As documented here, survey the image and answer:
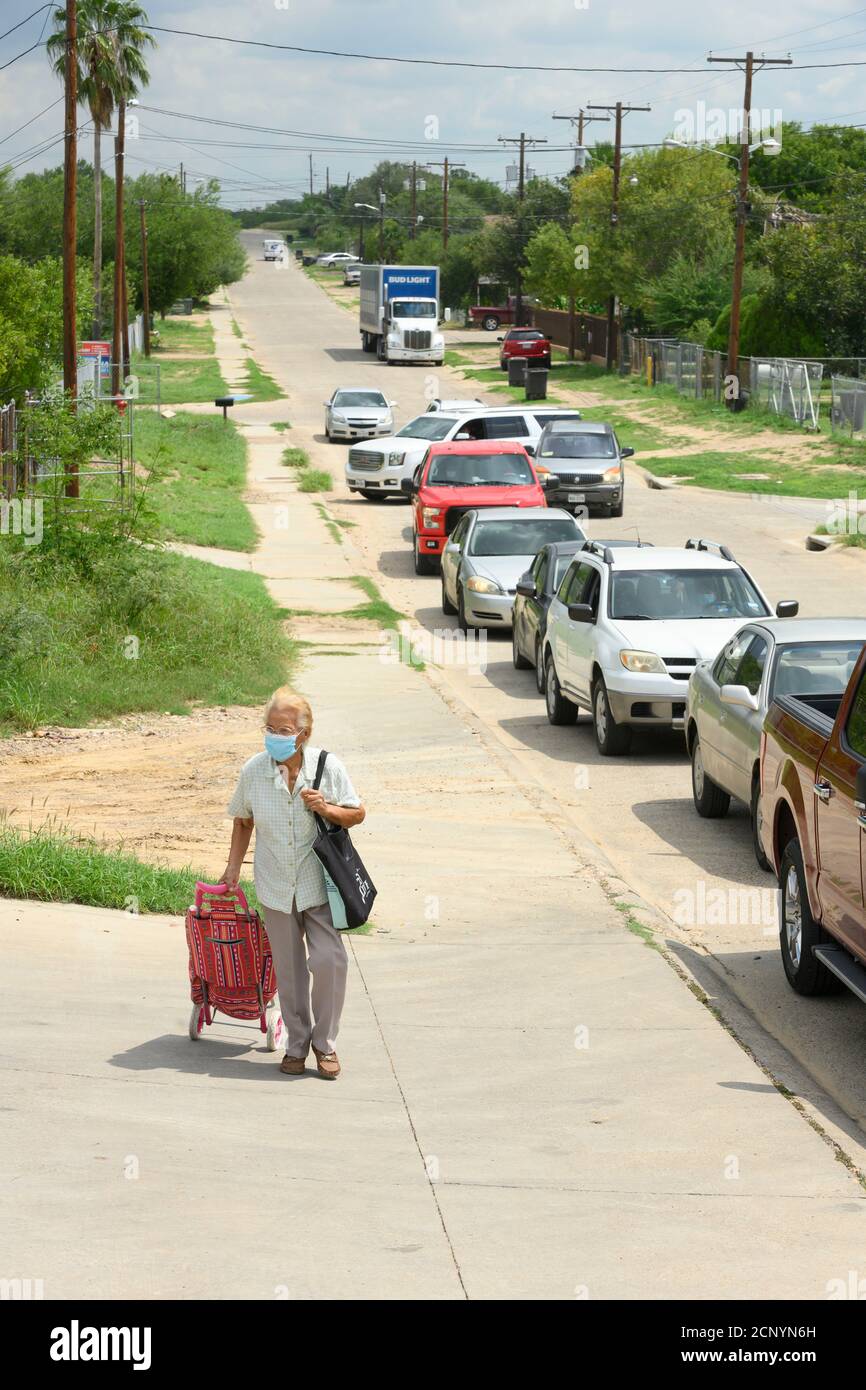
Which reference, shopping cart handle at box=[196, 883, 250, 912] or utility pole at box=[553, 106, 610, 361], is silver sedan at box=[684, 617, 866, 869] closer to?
shopping cart handle at box=[196, 883, 250, 912]

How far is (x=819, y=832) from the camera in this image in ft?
26.5

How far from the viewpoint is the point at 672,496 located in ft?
125

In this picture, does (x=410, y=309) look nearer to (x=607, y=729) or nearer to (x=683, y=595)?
(x=683, y=595)

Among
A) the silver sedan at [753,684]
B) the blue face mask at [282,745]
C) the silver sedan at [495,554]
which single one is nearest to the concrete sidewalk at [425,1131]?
the blue face mask at [282,745]

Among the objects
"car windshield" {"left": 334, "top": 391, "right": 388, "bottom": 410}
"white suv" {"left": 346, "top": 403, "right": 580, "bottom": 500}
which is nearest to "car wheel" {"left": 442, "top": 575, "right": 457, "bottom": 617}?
"white suv" {"left": 346, "top": 403, "right": 580, "bottom": 500}

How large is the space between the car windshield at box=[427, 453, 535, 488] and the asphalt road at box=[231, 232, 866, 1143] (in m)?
1.65

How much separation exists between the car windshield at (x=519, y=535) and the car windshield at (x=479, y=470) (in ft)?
Result: 14.1

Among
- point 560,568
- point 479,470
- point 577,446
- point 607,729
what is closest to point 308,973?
point 607,729

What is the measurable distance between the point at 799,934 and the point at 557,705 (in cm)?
842

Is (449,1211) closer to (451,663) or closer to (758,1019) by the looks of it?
(758,1019)

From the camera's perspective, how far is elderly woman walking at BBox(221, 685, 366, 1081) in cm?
680

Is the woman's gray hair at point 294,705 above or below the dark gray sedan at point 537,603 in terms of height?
above

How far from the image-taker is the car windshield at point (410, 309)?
72938mm

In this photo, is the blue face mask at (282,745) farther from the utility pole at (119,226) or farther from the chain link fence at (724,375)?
the utility pole at (119,226)
